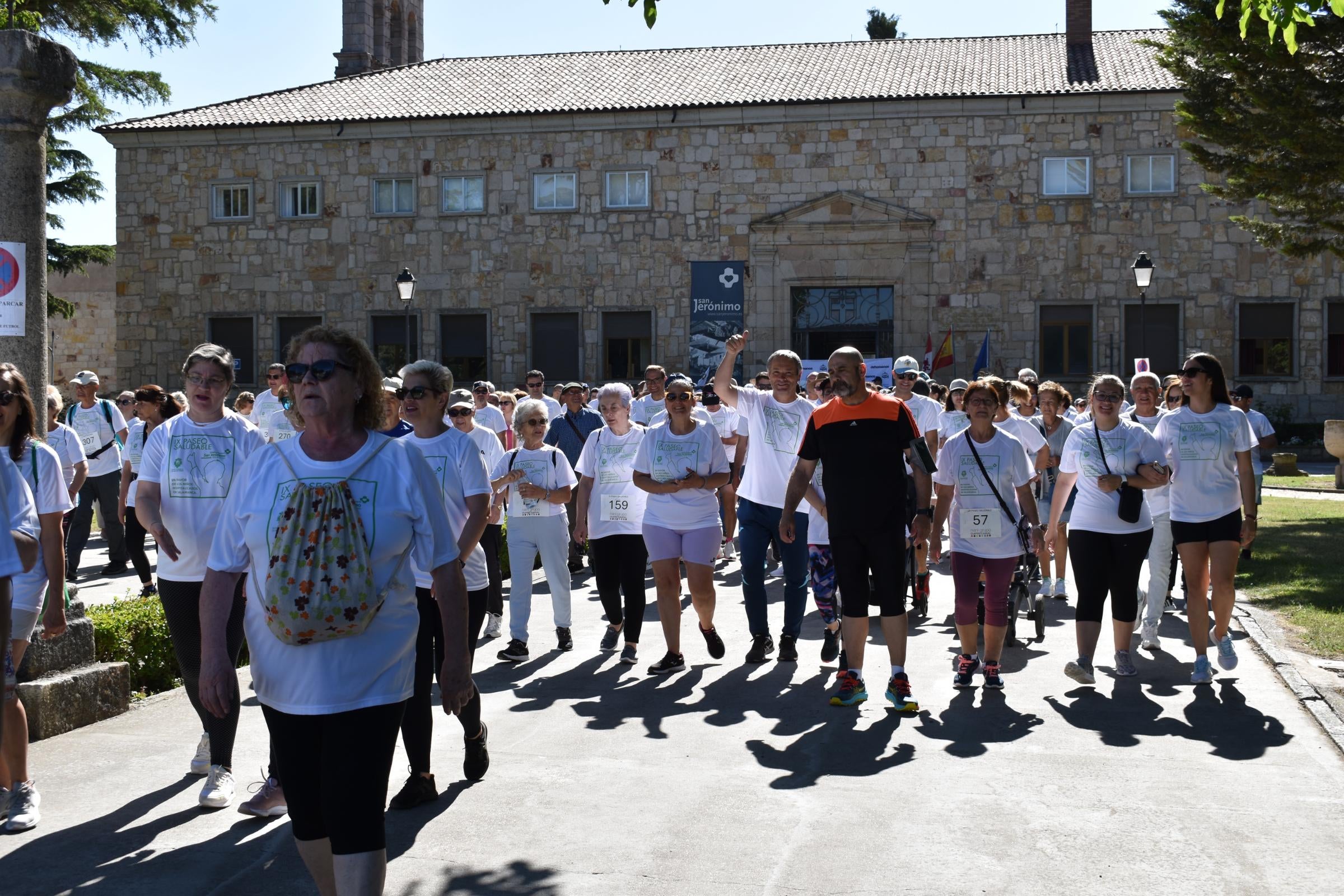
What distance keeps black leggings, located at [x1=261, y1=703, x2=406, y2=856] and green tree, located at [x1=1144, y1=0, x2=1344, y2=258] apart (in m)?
16.8

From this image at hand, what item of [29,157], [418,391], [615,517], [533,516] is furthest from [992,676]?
[29,157]

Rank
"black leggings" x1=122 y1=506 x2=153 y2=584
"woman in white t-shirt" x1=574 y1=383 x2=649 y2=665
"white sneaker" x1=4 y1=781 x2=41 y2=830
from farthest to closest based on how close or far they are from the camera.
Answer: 1. "black leggings" x1=122 y1=506 x2=153 y2=584
2. "woman in white t-shirt" x1=574 y1=383 x2=649 y2=665
3. "white sneaker" x1=4 y1=781 x2=41 y2=830

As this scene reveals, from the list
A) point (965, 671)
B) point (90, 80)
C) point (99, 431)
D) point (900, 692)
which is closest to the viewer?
point (900, 692)

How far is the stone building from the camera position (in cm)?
3469

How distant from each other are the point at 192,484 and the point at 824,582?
4551 millimetres

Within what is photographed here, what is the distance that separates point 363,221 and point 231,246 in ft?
13.0

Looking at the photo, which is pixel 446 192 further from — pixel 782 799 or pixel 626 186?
pixel 782 799

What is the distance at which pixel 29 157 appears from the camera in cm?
761

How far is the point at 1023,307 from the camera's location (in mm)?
34781

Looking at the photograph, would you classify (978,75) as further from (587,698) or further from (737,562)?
(587,698)

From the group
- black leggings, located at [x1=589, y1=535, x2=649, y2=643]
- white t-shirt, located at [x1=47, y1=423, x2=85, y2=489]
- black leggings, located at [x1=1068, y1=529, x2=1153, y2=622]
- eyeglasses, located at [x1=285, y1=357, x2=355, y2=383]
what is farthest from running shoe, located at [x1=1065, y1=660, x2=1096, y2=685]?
white t-shirt, located at [x1=47, y1=423, x2=85, y2=489]

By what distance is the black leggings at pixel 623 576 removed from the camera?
924 cm

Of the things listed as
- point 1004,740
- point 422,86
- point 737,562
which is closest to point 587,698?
point 1004,740

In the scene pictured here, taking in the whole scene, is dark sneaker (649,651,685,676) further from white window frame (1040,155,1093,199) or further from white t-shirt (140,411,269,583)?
white window frame (1040,155,1093,199)
